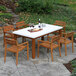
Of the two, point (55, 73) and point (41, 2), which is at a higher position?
point (41, 2)

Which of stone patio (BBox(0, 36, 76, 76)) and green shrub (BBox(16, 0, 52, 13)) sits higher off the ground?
green shrub (BBox(16, 0, 52, 13))

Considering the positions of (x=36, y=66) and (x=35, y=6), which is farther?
(x=35, y=6)

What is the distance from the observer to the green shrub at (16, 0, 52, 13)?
42.4ft

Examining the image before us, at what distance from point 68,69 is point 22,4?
872 centimetres

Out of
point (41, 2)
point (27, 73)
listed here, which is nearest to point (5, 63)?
point (27, 73)

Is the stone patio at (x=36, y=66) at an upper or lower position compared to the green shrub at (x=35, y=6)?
lower

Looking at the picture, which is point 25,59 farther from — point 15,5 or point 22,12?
point 15,5

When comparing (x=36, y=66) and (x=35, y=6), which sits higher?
(x=35, y=6)

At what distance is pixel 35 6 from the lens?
13.2 m

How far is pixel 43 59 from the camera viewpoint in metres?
6.30

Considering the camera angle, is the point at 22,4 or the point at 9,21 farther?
the point at 22,4

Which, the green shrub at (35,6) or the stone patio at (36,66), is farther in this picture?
the green shrub at (35,6)

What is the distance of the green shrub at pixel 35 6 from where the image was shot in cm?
1293

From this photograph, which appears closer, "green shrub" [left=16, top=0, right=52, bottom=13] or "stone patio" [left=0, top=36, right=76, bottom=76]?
"stone patio" [left=0, top=36, right=76, bottom=76]
